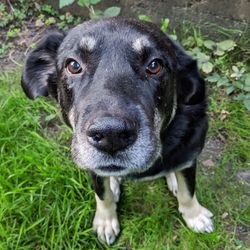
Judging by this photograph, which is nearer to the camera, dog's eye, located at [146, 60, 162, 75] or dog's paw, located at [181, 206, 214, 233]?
dog's eye, located at [146, 60, 162, 75]

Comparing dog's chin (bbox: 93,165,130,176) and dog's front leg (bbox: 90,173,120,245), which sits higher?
dog's chin (bbox: 93,165,130,176)

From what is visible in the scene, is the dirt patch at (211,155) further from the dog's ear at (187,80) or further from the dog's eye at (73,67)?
the dog's eye at (73,67)

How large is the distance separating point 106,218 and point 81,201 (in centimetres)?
25

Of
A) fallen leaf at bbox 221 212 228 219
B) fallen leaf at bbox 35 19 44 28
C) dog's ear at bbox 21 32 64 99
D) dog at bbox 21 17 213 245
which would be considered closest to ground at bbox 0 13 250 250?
fallen leaf at bbox 221 212 228 219

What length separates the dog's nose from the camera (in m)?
2.21

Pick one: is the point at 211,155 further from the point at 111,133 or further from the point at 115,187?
the point at 111,133

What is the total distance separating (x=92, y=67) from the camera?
258cm

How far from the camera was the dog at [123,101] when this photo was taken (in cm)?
236

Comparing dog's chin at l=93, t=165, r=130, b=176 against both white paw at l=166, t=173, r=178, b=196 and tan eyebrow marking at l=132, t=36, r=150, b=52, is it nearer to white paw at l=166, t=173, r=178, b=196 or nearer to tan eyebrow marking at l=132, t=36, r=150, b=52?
tan eyebrow marking at l=132, t=36, r=150, b=52

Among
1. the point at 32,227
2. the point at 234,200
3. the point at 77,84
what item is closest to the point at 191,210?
the point at 234,200

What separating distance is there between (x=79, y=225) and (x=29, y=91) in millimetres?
939

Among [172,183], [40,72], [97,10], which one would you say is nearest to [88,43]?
[40,72]

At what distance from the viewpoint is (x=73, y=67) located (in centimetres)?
267

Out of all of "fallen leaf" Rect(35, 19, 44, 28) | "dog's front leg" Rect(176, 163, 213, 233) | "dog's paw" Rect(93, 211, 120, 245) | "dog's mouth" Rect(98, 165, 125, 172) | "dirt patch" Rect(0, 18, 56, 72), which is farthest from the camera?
"fallen leaf" Rect(35, 19, 44, 28)
